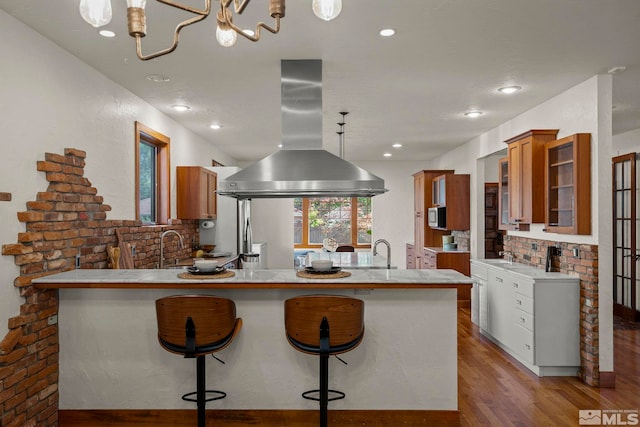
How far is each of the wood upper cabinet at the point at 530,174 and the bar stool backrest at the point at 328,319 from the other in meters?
2.83

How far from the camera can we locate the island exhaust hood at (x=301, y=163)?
3.44 meters

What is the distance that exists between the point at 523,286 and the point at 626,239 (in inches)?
121

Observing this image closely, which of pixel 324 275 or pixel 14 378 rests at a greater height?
pixel 324 275

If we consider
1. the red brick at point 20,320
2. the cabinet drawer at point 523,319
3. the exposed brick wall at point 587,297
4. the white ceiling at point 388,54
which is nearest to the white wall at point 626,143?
the white ceiling at point 388,54

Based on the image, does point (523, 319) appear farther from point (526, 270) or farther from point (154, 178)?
point (154, 178)

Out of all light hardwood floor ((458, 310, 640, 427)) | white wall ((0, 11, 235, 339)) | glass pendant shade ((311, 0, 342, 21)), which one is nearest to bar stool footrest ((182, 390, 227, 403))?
white wall ((0, 11, 235, 339))

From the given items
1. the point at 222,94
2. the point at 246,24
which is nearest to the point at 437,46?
the point at 246,24

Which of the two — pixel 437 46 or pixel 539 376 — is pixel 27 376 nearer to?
pixel 437 46

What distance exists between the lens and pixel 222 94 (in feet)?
14.4

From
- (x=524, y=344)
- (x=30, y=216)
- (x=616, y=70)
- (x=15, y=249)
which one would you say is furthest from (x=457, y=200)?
(x=15, y=249)

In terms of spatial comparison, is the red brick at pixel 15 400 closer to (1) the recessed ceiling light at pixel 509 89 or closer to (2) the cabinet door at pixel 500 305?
→ (2) the cabinet door at pixel 500 305

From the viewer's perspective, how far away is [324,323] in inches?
99.7

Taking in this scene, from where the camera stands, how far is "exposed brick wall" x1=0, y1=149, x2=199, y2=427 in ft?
8.75

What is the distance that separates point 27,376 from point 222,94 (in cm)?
286
